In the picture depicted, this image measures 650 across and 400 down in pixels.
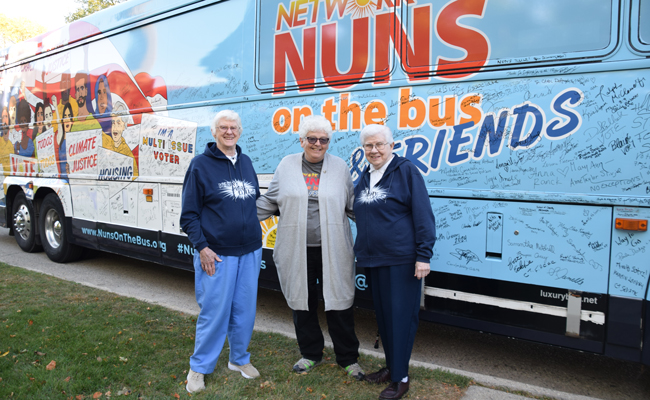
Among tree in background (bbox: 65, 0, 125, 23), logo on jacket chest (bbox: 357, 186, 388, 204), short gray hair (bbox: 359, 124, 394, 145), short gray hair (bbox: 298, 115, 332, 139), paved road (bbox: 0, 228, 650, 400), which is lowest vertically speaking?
paved road (bbox: 0, 228, 650, 400)

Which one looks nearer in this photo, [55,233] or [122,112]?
[122,112]

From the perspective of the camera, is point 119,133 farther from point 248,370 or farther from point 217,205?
point 248,370

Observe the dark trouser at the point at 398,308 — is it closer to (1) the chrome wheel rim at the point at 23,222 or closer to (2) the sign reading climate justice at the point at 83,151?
(2) the sign reading climate justice at the point at 83,151

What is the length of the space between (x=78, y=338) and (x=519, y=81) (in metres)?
4.00

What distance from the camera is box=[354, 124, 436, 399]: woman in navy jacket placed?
111 inches

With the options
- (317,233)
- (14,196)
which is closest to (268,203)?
(317,233)

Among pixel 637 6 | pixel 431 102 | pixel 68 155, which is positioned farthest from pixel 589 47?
pixel 68 155

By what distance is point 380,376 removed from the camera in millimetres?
3168

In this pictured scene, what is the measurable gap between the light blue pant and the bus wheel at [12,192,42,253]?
5.90m

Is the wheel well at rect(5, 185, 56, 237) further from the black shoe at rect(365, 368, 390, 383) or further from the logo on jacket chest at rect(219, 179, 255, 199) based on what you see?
the black shoe at rect(365, 368, 390, 383)

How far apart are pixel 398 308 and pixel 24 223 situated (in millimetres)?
7381

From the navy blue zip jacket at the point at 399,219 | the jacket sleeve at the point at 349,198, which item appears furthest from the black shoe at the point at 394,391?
the jacket sleeve at the point at 349,198

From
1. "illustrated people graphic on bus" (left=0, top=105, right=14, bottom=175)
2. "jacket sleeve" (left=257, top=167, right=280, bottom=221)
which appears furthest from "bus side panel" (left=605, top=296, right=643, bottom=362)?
"illustrated people graphic on bus" (left=0, top=105, right=14, bottom=175)

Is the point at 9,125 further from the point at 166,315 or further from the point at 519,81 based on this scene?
the point at 519,81
